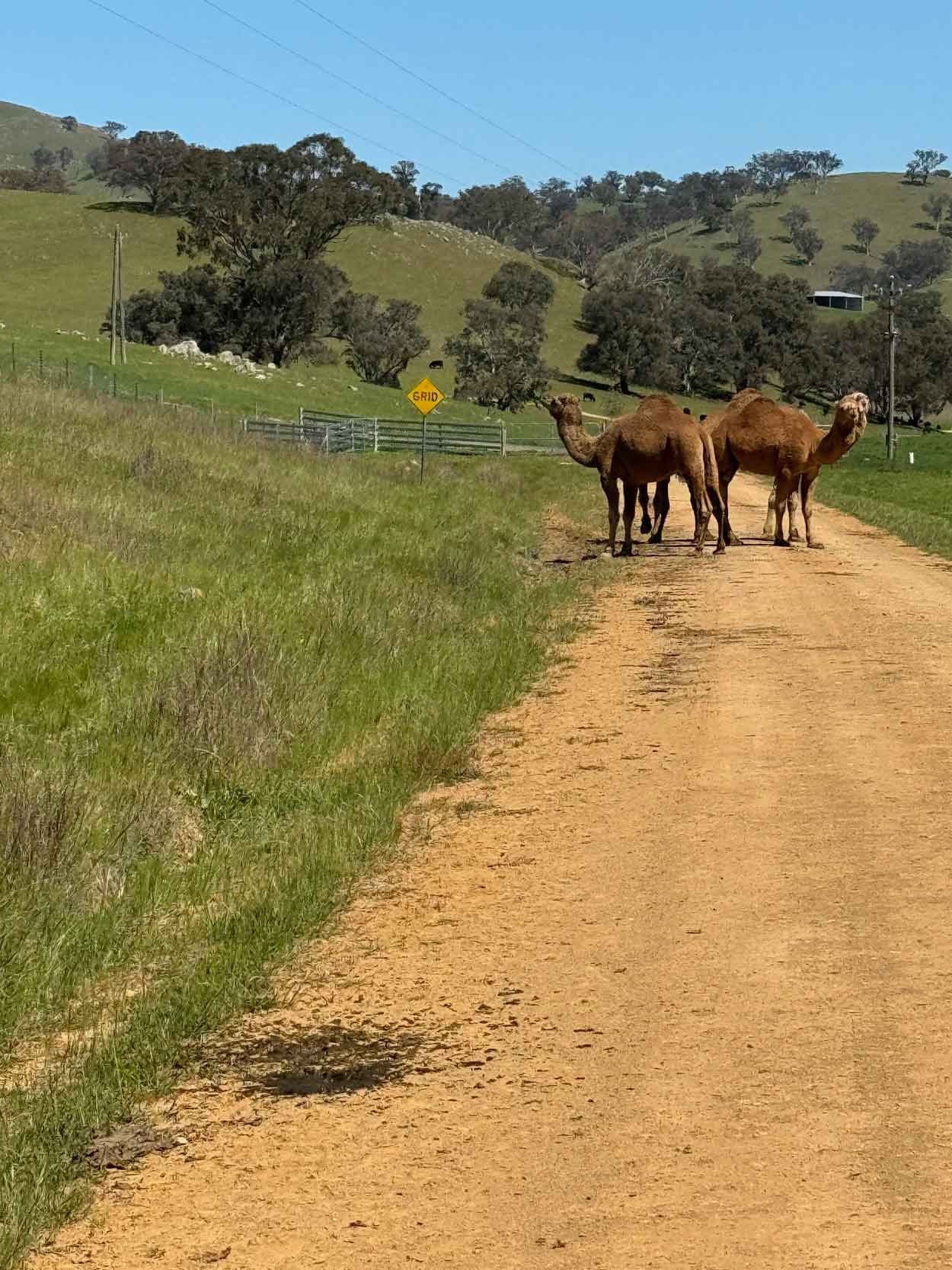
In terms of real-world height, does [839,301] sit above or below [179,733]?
above

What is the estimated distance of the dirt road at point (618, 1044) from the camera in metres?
4.83

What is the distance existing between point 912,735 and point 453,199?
7411 inches

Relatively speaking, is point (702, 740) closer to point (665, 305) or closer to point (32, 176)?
point (665, 305)

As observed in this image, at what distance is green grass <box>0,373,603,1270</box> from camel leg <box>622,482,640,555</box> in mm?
1707

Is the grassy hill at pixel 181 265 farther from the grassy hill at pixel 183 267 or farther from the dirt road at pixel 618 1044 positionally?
the dirt road at pixel 618 1044

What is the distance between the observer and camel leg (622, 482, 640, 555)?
23.7m

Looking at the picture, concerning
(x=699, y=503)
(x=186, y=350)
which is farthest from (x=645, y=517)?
(x=186, y=350)

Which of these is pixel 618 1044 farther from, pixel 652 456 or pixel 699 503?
pixel 699 503

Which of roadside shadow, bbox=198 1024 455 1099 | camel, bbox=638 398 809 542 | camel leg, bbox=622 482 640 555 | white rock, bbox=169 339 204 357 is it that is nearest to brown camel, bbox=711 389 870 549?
camel, bbox=638 398 809 542

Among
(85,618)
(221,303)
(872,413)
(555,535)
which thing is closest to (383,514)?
(555,535)

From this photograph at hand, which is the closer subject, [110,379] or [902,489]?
[902,489]

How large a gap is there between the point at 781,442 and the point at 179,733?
48.8 feet

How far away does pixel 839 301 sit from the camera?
179 metres

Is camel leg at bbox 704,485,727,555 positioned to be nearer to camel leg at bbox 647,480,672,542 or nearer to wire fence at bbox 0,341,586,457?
camel leg at bbox 647,480,672,542
